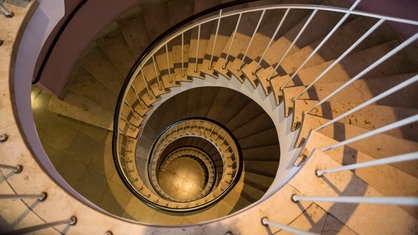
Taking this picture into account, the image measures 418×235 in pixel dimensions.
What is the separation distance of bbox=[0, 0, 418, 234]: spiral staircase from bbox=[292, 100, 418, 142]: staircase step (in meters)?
0.01

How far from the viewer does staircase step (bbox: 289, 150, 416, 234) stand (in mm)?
2355

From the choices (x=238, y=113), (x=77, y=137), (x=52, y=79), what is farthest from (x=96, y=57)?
(x=238, y=113)

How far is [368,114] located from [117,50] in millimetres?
5142

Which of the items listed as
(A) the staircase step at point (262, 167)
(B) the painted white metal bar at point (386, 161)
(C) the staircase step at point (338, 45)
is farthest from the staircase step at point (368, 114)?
(A) the staircase step at point (262, 167)

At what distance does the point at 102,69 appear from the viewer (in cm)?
581

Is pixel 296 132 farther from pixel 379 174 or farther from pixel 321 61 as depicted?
pixel 321 61

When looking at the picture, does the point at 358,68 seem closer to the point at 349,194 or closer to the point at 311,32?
the point at 311,32

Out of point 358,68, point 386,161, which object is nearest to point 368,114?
point 358,68

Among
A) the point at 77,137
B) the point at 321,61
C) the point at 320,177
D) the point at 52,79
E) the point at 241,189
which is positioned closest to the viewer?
the point at 320,177

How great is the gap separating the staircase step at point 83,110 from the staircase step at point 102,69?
52 centimetres

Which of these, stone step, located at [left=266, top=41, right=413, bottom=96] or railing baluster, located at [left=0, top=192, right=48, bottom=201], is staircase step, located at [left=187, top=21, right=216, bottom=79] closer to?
stone step, located at [left=266, top=41, right=413, bottom=96]

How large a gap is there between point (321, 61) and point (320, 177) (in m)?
2.19

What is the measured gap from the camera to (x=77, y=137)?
566 centimetres

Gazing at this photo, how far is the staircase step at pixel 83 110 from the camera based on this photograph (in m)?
5.44
